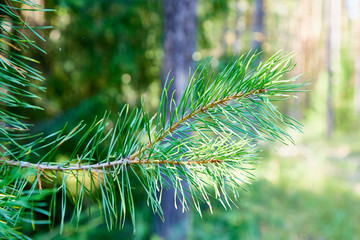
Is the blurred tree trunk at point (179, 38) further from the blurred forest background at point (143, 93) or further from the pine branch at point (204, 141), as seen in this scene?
the pine branch at point (204, 141)

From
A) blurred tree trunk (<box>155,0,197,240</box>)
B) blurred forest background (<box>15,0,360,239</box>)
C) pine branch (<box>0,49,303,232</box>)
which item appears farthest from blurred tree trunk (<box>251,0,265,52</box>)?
pine branch (<box>0,49,303,232</box>)

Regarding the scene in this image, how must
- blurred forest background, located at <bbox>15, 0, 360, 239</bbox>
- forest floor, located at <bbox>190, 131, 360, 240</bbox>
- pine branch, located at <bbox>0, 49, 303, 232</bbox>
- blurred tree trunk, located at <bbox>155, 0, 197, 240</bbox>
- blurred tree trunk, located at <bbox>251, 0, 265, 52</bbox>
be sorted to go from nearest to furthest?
pine branch, located at <bbox>0, 49, 303, 232</bbox>, blurred forest background, located at <bbox>15, 0, 360, 239</bbox>, blurred tree trunk, located at <bbox>155, 0, 197, 240</bbox>, forest floor, located at <bbox>190, 131, 360, 240</bbox>, blurred tree trunk, located at <bbox>251, 0, 265, 52</bbox>

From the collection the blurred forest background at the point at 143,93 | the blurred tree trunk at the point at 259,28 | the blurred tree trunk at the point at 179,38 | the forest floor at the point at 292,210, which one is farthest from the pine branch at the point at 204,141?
the blurred tree trunk at the point at 259,28

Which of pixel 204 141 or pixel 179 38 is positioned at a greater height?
pixel 179 38

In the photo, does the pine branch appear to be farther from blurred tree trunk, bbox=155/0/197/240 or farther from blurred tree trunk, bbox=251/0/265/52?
blurred tree trunk, bbox=251/0/265/52

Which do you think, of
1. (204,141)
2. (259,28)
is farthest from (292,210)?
(204,141)

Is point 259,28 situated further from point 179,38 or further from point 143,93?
point 143,93

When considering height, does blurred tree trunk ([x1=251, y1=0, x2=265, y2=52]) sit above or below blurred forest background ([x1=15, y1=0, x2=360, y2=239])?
above

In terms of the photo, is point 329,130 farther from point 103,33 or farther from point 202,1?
point 103,33

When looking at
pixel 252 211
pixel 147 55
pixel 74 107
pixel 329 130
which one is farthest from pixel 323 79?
pixel 74 107

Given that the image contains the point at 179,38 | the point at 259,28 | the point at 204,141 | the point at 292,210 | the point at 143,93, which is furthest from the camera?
the point at 259,28

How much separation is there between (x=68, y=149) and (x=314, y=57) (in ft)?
92.7

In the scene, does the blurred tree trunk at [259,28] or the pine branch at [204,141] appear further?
the blurred tree trunk at [259,28]

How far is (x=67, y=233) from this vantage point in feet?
8.48
